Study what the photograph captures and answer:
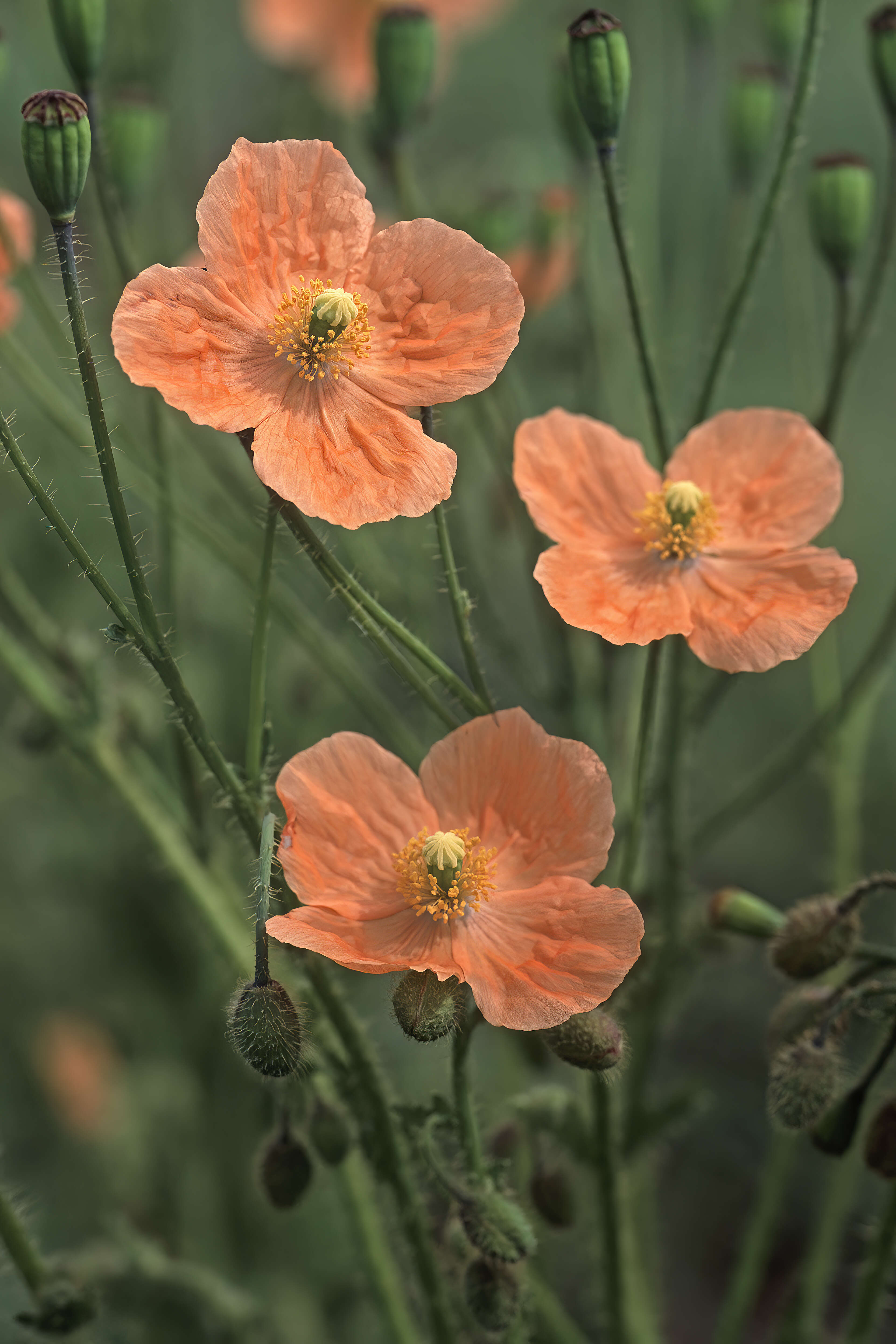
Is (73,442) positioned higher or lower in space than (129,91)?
lower

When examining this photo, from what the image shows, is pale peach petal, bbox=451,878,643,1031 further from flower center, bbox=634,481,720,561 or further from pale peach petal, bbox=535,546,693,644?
flower center, bbox=634,481,720,561

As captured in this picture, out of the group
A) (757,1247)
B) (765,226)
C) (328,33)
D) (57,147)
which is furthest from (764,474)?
(328,33)

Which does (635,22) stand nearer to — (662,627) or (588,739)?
(588,739)

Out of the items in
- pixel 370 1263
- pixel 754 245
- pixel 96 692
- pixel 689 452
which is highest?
pixel 754 245

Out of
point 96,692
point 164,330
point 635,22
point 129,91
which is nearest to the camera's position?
point 164,330

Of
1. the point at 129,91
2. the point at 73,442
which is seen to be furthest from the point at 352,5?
the point at 73,442

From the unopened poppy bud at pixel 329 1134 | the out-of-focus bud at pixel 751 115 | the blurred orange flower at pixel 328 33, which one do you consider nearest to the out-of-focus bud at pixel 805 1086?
the unopened poppy bud at pixel 329 1134
